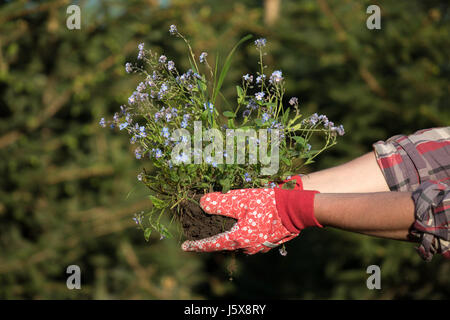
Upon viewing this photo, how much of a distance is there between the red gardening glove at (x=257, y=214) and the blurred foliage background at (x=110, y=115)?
2.55 meters

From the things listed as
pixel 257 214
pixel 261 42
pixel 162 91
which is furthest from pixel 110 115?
pixel 257 214

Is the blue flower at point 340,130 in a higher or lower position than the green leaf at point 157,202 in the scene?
higher

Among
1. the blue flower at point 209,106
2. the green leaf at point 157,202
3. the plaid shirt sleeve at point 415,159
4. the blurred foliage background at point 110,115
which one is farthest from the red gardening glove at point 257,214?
the blurred foliage background at point 110,115

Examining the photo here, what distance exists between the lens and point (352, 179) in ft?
5.37

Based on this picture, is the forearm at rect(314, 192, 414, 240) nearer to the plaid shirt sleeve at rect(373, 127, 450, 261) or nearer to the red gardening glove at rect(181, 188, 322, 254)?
the red gardening glove at rect(181, 188, 322, 254)

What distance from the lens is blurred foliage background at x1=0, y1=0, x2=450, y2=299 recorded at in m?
3.80

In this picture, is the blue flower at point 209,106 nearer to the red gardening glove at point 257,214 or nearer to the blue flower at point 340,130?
the red gardening glove at point 257,214

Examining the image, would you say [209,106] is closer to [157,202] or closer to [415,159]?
[157,202]

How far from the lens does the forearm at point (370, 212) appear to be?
1249 mm

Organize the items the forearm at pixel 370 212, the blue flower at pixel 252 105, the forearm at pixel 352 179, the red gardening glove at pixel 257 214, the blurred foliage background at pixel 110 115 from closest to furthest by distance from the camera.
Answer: the forearm at pixel 370 212 → the red gardening glove at pixel 257 214 → the blue flower at pixel 252 105 → the forearm at pixel 352 179 → the blurred foliage background at pixel 110 115

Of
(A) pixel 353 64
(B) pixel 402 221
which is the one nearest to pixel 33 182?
(A) pixel 353 64

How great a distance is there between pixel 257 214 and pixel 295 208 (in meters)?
0.12

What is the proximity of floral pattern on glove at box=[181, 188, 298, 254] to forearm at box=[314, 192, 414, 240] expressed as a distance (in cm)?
14

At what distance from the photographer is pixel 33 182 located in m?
3.85
